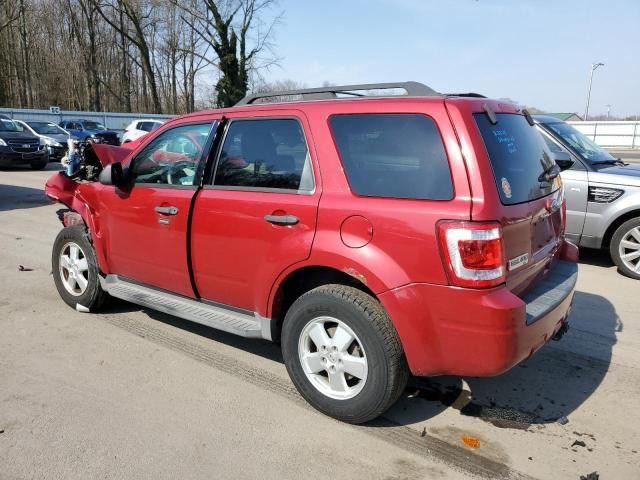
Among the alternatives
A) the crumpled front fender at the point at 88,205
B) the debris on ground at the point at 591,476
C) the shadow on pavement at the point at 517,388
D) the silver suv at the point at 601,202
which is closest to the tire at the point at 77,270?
the crumpled front fender at the point at 88,205

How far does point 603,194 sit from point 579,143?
3.05 ft

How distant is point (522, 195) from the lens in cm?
291

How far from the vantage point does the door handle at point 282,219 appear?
308cm

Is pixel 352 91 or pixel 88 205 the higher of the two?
pixel 352 91

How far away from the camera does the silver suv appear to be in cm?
611

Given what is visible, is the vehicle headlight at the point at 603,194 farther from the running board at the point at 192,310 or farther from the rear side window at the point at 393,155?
the running board at the point at 192,310

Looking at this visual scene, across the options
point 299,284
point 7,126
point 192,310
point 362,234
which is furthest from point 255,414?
point 7,126

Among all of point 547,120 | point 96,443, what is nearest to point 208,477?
point 96,443

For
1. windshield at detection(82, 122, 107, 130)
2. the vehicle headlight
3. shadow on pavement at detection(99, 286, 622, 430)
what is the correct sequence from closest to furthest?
shadow on pavement at detection(99, 286, 622, 430) → the vehicle headlight → windshield at detection(82, 122, 107, 130)

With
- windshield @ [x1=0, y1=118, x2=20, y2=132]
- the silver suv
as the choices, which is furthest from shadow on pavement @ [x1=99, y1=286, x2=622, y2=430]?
windshield @ [x1=0, y1=118, x2=20, y2=132]

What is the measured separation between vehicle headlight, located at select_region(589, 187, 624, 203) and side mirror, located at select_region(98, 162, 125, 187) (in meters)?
5.45

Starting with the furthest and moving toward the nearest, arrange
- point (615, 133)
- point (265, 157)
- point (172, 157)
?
point (615, 133) → point (172, 157) → point (265, 157)

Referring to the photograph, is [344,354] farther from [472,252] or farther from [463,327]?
[472,252]

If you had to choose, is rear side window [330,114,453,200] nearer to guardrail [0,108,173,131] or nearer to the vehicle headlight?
the vehicle headlight
